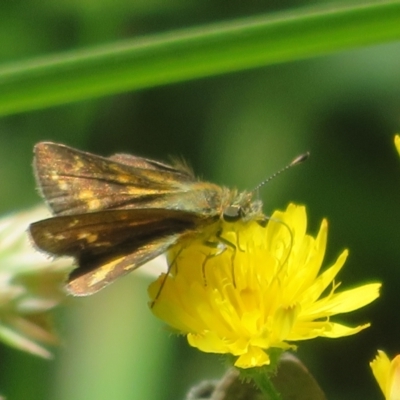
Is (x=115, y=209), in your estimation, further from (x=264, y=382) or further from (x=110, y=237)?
(x=264, y=382)

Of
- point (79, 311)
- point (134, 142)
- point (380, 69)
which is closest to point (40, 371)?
point (79, 311)

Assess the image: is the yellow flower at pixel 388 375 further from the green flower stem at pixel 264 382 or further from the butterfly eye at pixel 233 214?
the butterfly eye at pixel 233 214

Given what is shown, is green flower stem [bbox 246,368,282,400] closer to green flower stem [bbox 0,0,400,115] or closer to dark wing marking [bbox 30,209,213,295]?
dark wing marking [bbox 30,209,213,295]

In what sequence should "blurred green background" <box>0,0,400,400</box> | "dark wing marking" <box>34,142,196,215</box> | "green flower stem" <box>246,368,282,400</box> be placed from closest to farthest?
"green flower stem" <box>246,368,282,400</box>, "dark wing marking" <box>34,142,196,215</box>, "blurred green background" <box>0,0,400,400</box>

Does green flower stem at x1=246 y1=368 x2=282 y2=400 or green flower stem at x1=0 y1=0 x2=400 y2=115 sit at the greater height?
green flower stem at x1=0 y1=0 x2=400 y2=115

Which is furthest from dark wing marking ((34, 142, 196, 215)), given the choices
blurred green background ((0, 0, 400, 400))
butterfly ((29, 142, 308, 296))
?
blurred green background ((0, 0, 400, 400))

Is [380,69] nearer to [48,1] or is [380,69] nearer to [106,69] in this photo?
[48,1]

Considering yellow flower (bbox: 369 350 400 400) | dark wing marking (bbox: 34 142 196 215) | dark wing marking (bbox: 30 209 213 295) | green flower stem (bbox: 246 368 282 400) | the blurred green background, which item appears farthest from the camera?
the blurred green background

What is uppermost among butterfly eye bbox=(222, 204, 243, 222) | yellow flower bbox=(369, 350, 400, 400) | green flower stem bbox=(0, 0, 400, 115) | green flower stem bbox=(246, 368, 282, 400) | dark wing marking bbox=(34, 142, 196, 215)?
green flower stem bbox=(0, 0, 400, 115)
